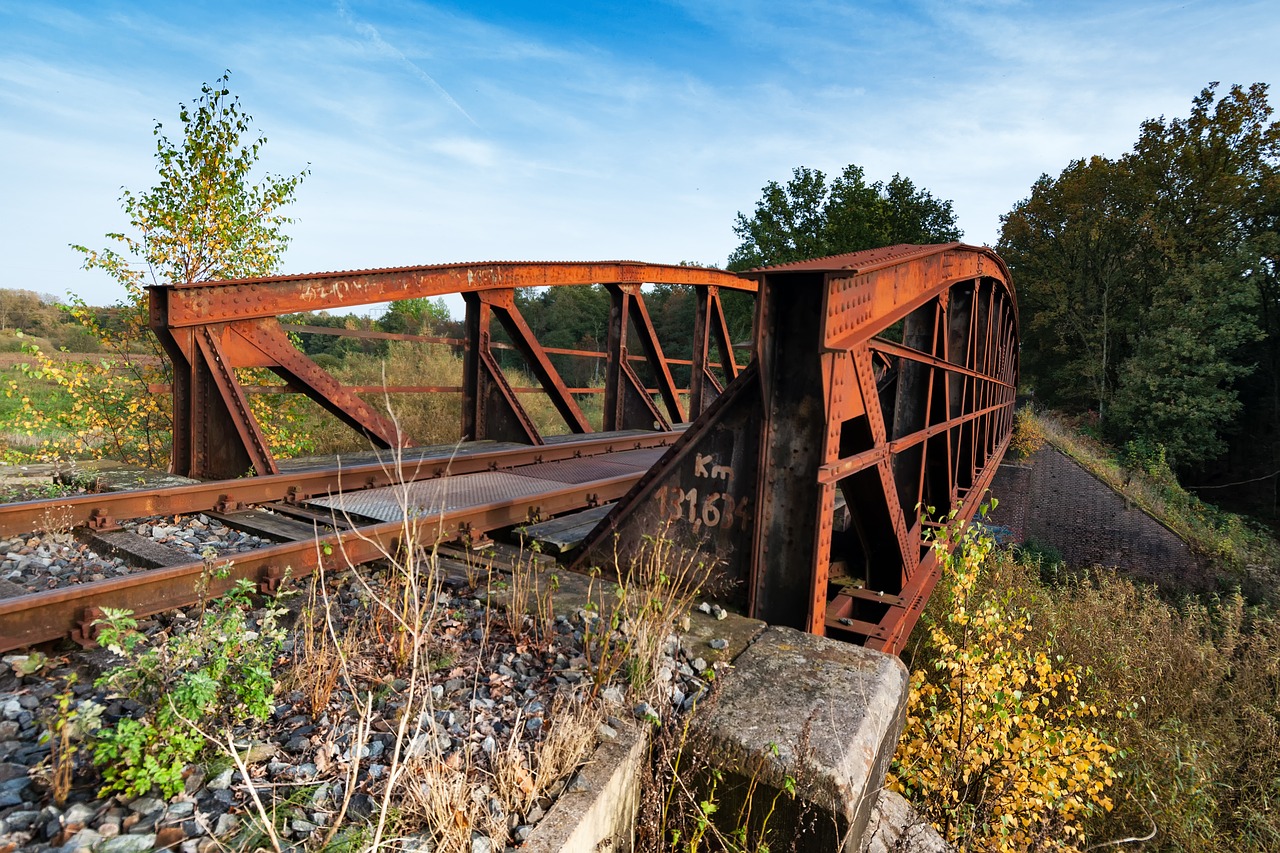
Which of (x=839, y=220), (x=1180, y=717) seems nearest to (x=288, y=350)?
(x=1180, y=717)

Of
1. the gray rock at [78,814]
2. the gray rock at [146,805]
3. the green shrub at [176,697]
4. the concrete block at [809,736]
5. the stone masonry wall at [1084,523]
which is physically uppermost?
the green shrub at [176,697]

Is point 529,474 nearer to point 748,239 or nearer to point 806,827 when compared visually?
point 806,827

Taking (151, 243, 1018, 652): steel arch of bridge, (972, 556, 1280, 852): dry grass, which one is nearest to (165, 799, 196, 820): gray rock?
(151, 243, 1018, 652): steel arch of bridge

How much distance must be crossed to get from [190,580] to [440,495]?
229cm

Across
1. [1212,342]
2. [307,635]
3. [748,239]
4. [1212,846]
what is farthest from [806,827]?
[748,239]

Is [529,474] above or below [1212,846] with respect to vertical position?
above

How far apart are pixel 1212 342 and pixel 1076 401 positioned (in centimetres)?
1060

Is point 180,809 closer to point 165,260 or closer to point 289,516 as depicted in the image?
point 289,516

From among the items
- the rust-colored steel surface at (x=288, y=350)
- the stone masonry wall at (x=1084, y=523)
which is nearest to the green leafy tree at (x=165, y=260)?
the rust-colored steel surface at (x=288, y=350)

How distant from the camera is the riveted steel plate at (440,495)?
482 cm

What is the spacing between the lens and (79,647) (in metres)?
2.72

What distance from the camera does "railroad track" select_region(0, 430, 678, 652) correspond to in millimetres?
2787

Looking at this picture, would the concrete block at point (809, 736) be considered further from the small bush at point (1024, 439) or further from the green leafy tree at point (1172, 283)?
the green leafy tree at point (1172, 283)

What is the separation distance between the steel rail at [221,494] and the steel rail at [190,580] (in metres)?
0.38
